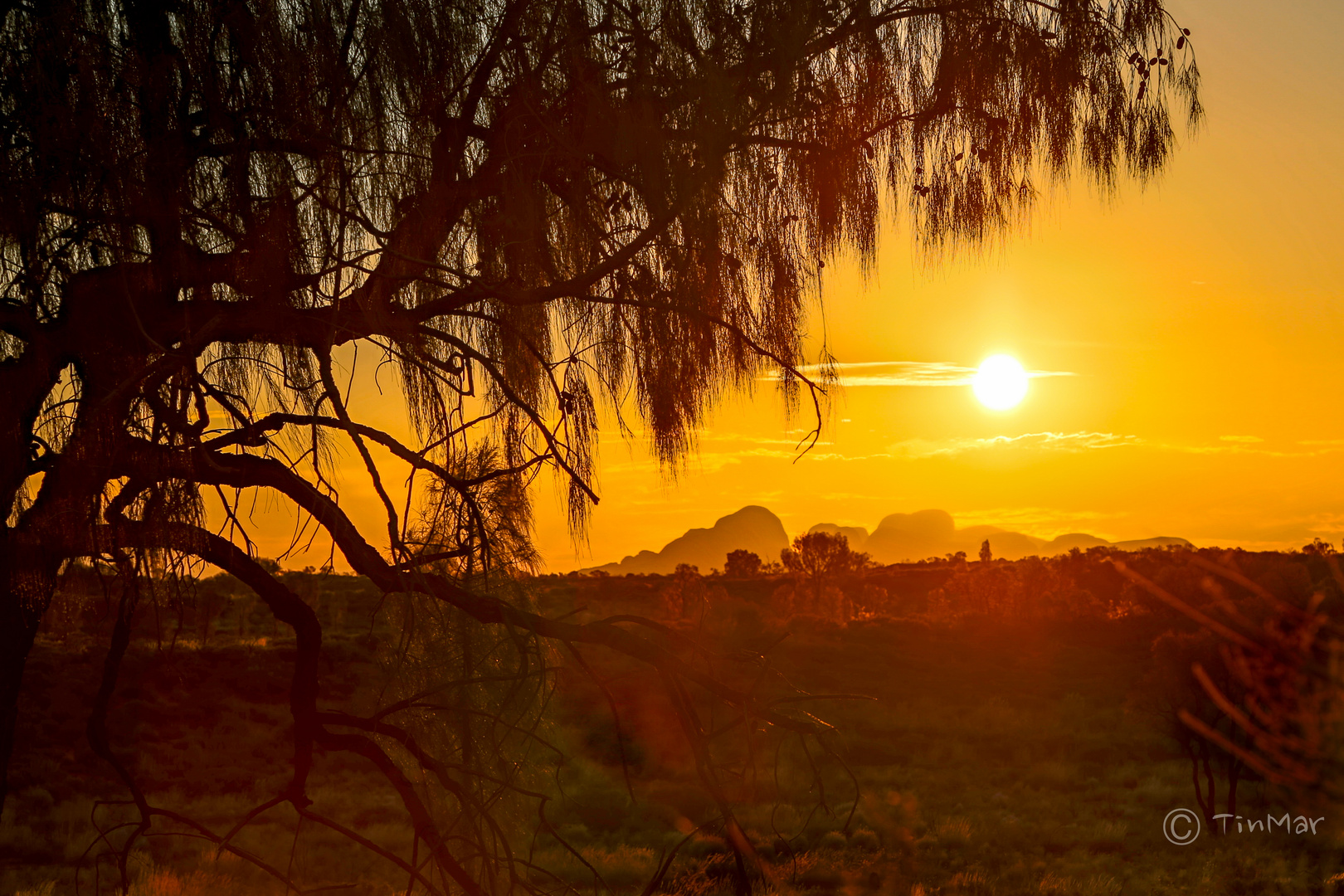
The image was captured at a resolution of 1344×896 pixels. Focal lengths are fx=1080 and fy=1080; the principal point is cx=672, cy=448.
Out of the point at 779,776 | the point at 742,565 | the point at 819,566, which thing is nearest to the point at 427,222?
the point at 779,776

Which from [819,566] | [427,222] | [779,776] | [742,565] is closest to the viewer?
[427,222]

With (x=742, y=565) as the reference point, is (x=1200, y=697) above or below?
below

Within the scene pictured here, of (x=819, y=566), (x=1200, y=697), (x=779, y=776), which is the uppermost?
(x=819, y=566)

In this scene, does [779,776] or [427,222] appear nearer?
[427,222]

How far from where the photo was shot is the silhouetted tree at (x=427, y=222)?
2.58m

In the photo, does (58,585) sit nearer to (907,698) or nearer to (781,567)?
(907,698)

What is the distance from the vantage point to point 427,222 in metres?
2.78

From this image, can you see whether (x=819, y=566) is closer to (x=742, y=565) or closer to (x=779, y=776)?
(x=742, y=565)

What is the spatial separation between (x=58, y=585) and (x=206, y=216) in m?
1.17

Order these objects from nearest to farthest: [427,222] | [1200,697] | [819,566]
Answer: [427,222] < [1200,697] < [819,566]

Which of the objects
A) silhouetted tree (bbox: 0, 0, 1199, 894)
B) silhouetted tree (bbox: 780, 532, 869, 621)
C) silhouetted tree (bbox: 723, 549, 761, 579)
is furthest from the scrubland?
silhouetted tree (bbox: 723, 549, 761, 579)

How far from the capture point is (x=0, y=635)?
2.94 metres

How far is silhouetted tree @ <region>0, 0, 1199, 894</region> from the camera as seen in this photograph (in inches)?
102

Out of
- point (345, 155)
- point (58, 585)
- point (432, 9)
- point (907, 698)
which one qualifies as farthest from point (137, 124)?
point (907, 698)
